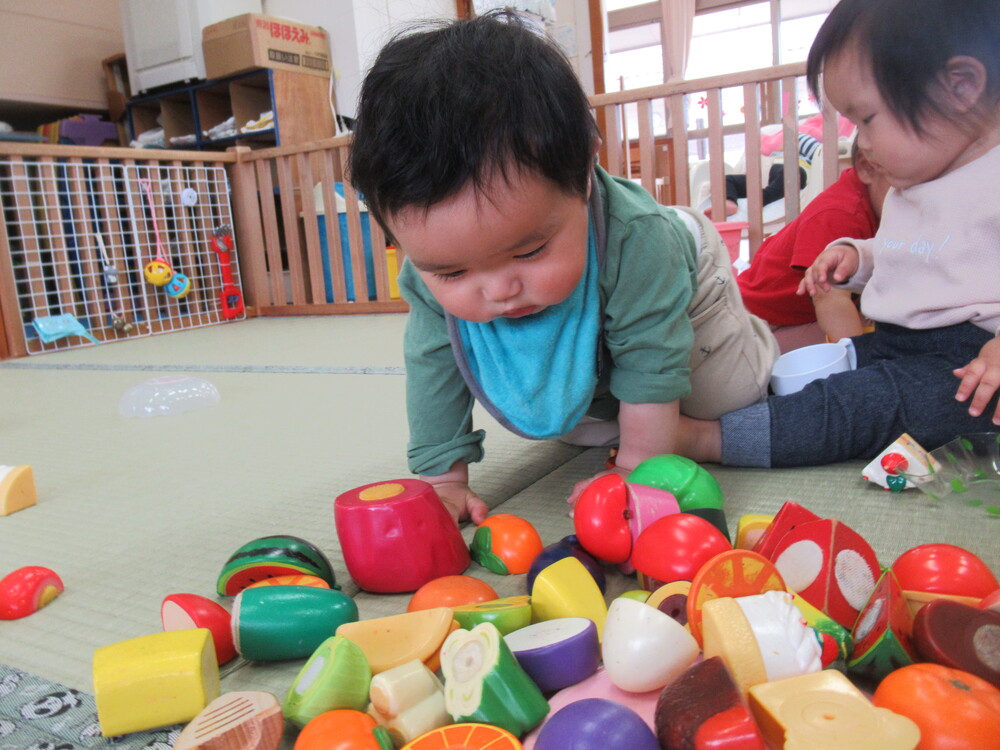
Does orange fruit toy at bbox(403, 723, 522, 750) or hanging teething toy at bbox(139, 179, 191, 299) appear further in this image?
hanging teething toy at bbox(139, 179, 191, 299)

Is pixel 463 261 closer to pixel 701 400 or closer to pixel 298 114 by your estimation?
pixel 701 400

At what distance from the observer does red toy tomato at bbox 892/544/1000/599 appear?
454 mm

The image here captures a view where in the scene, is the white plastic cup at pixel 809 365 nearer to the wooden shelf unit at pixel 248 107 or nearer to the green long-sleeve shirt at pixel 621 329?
the green long-sleeve shirt at pixel 621 329

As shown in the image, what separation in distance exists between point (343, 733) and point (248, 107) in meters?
3.18

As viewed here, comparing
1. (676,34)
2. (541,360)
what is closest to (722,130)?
(541,360)

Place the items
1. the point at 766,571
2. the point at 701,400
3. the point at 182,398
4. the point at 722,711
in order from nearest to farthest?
the point at 722,711, the point at 766,571, the point at 701,400, the point at 182,398

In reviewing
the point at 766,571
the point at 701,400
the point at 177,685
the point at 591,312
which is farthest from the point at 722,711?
the point at 701,400

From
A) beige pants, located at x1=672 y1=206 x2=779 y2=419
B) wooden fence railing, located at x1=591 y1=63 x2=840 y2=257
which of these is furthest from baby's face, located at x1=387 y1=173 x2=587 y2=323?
wooden fence railing, located at x1=591 y1=63 x2=840 y2=257

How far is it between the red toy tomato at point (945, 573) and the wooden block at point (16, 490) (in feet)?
2.76

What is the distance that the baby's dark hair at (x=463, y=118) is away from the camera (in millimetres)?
532

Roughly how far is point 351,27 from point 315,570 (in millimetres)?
3031

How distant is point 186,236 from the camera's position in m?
2.65

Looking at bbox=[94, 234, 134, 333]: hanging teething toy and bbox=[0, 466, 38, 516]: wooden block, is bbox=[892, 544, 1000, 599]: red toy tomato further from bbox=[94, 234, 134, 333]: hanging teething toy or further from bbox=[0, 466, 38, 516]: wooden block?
bbox=[94, 234, 134, 333]: hanging teething toy

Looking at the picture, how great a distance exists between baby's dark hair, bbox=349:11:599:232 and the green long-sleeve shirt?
0.46ft
